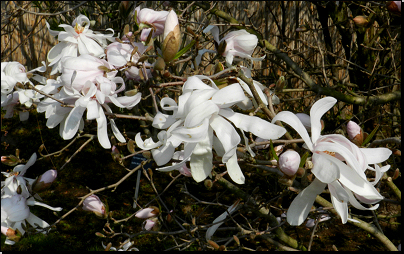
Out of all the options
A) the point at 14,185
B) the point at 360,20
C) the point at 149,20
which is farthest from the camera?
the point at 360,20

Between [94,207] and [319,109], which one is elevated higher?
[319,109]

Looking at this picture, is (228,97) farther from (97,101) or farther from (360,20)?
(360,20)

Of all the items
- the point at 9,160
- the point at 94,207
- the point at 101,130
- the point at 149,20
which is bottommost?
the point at 94,207

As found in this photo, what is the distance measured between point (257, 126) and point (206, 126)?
0.31ft

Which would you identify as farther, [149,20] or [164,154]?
[149,20]

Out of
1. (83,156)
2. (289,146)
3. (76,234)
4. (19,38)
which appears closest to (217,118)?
(289,146)

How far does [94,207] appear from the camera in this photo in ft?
4.27

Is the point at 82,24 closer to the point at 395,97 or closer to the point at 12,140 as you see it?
the point at 395,97

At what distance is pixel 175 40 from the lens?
72 cm

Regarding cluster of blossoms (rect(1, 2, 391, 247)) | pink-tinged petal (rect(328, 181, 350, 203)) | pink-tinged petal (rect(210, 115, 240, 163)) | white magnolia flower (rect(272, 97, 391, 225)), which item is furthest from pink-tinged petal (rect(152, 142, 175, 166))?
pink-tinged petal (rect(328, 181, 350, 203))

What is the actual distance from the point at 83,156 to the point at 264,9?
7.64ft

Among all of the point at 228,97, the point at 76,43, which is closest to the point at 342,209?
the point at 228,97

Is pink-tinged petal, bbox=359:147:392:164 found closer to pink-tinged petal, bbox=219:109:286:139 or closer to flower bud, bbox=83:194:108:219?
pink-tinged petal, bbox=219:109:286:139

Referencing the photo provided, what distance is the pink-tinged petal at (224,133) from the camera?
1.97 feet
